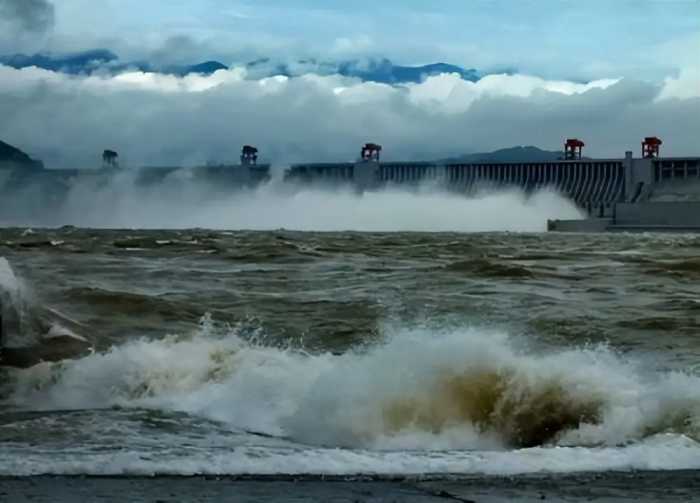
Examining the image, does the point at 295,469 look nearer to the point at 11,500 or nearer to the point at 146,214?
the point at 11,500

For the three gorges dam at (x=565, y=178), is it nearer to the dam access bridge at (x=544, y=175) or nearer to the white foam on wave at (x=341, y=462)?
the dam access bridge at (x=544, y=175)

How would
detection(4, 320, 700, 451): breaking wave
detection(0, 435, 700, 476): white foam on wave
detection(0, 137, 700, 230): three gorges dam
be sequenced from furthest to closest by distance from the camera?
1. detection(0, 137, 700, 230): three gorges dam
2. detection(4, 320, 700, 451): breaking wave
3. detection(0, 435, 700, 476): white foam on wave

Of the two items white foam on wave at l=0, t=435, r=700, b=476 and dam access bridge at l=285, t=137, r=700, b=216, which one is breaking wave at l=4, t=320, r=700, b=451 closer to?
white foam on wave at l=0, t=435, r=700, b=476

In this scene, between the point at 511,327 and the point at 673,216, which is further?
the point at 673,216

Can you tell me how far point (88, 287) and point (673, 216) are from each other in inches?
3484

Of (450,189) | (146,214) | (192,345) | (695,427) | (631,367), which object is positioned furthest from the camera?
(146,214)

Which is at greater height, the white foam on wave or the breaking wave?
the white foam on wave

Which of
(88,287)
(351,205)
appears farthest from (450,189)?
(88,287)

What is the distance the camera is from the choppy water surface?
7688 millimetres

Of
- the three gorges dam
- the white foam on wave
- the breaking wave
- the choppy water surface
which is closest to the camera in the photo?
the white foam on wave

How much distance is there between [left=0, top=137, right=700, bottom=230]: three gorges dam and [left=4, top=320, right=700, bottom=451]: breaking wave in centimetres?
9182

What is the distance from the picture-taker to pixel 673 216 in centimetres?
10075

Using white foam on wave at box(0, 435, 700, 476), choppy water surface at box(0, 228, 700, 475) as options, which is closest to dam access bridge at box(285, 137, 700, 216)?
choppy water surface at box(0, 228, 700, 475)

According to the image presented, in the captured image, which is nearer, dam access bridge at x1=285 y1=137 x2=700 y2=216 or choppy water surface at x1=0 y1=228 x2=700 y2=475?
choppy water surface at x1=0 y1=228 x2=700 y2=475
